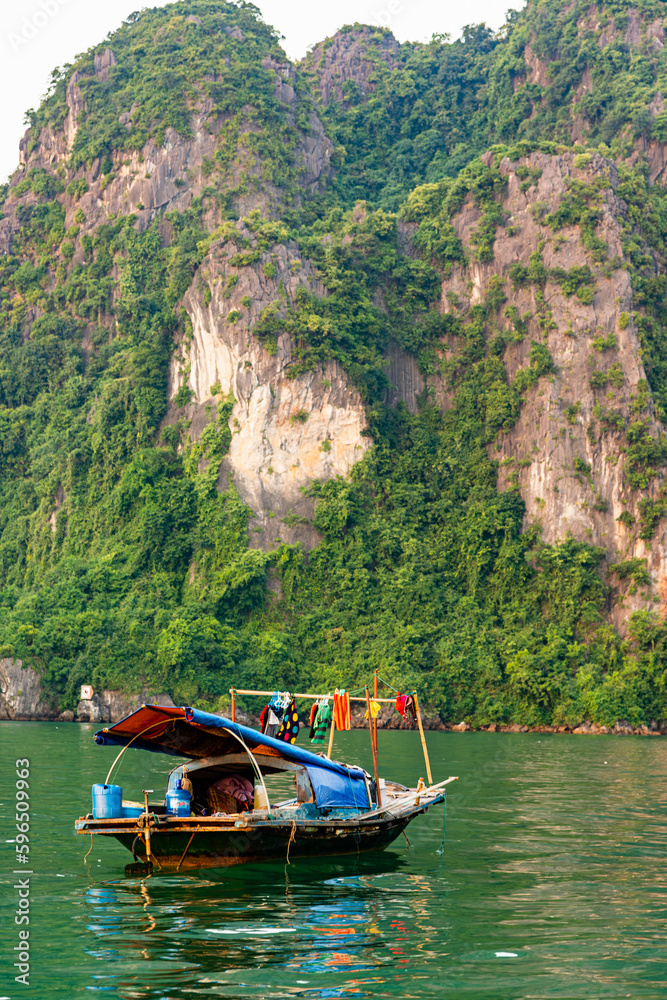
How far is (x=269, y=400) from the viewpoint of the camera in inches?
2275

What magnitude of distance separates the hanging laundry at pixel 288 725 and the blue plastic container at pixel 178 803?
2347 mm

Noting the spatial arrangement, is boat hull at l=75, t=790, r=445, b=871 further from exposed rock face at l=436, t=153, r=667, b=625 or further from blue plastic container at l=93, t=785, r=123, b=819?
exposed rock face at l=436, t=153, r=667, b=625

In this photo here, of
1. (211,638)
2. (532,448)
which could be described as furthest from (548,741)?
(532,448)

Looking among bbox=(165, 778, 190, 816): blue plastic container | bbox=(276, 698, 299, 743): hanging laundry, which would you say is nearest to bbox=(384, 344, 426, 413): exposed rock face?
bbox=(276, 698, 299, 743): hanging laundry

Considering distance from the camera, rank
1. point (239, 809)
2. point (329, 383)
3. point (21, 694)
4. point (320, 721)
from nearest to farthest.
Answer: point (239, 809) → point (320, 721) → point (21, 694) → point (329, 383)

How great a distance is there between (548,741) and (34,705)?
23148 mm

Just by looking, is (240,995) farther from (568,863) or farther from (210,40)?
(210,40)

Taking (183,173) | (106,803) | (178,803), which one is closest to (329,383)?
(183,173)

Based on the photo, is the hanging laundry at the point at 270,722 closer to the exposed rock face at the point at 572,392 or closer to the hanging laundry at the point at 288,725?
the hanging laundry at the point at 288,725

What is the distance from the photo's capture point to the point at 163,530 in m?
56.1

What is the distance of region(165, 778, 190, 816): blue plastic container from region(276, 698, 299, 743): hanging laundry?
2.35 meters

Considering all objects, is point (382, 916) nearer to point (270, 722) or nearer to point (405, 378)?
point (270, 722)

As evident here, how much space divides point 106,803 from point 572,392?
160 ft

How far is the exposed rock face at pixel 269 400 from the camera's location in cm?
5659
